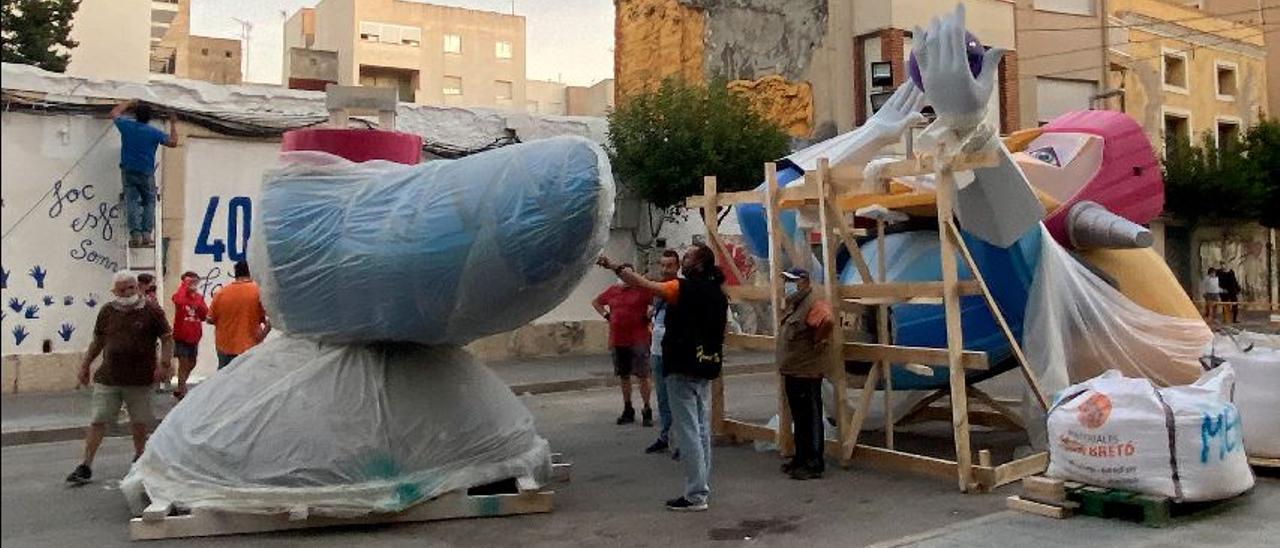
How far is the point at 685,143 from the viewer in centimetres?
1639

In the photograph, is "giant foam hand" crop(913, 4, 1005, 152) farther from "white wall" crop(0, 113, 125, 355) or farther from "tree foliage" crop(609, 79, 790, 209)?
"white wall" crop(0, 113, 125, 355)

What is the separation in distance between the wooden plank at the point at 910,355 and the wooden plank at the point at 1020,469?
2.23ft

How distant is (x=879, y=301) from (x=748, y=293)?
4.34 ft

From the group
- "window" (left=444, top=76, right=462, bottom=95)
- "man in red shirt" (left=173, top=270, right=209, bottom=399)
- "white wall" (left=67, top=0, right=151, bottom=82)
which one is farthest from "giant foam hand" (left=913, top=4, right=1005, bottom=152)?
"window" (left=444, top=76, right=462, bottom=95)

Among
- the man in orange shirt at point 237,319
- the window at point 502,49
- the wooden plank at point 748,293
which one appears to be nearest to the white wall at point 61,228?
the man in orange shirt at point 237,319

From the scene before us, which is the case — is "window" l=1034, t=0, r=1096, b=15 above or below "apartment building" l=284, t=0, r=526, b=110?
below

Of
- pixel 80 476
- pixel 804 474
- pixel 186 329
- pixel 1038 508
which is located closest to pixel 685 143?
pixel 186 329

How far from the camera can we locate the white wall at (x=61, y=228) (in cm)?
1211

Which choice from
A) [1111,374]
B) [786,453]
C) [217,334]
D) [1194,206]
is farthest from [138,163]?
[1194,206]

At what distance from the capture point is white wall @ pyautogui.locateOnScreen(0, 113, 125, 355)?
39.7 feet

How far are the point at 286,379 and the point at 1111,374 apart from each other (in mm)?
4914

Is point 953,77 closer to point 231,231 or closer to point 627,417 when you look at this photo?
point 627,417

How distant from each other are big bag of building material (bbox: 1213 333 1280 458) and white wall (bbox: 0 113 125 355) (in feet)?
38.1

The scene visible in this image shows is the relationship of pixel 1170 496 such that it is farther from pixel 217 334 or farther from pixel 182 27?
pixel 182 27
